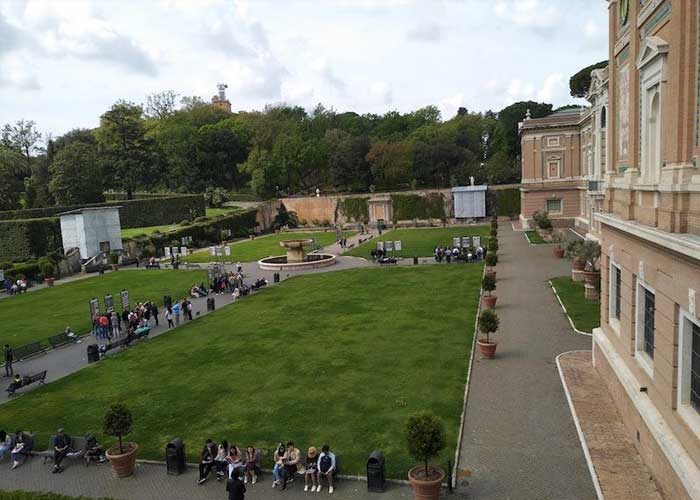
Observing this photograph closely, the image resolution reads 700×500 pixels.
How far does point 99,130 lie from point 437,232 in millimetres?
49252

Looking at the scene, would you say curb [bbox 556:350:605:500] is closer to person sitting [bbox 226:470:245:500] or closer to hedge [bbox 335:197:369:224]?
person sitting [bbox 226:470:245:500]

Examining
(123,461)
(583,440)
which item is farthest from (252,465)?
(583,440)

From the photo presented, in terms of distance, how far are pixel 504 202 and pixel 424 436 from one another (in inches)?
2598

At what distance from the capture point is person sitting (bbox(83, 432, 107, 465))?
14.5m

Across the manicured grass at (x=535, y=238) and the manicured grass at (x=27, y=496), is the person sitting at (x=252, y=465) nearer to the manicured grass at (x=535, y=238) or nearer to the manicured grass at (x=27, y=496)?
the manicured grass at (x=27, y=496)

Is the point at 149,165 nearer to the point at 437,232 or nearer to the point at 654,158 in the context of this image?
the point at 437,232

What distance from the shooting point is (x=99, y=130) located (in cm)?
8038

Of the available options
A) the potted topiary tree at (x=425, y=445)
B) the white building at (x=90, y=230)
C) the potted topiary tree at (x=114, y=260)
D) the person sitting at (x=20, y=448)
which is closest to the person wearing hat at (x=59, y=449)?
A: the person sitting at (x=20, y=448)

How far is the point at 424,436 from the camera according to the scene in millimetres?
11523

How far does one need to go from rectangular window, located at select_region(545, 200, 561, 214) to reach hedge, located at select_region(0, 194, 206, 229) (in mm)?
42999

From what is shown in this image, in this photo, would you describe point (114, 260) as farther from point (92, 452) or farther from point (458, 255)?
point (92, 452)

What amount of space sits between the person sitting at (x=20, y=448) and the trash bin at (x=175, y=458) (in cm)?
424

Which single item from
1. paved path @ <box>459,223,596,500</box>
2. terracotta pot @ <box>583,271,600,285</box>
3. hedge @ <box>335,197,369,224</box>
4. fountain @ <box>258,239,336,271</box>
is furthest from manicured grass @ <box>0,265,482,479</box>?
hedge @ <box>335,197,369,224</box>

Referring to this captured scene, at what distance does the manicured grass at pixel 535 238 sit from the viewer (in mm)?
48562
